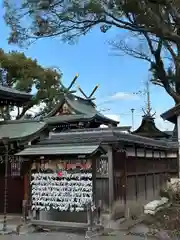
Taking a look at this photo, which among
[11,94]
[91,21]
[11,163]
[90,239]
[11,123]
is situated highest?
[91,21]

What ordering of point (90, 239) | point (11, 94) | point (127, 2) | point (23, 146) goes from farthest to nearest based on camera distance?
point (11, 94) < point (23, 146) < point (127, 2) < point (90, 239)

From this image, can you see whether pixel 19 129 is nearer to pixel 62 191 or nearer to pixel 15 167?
pixel 15 167

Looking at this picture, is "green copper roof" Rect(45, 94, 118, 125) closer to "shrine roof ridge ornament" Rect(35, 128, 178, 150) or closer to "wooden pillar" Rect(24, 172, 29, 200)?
"shrine roof ridge ornament" Rect(35, 128, 178, 150)

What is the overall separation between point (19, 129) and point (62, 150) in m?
4.86

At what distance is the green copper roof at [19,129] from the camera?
577 inches

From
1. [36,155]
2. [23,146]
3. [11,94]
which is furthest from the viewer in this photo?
[11,94]

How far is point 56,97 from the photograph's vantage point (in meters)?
35.5

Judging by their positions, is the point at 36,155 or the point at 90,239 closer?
the point at 90,239

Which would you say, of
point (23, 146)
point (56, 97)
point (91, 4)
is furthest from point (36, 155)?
point (56, 97)

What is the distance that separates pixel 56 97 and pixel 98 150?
24825 millimetres

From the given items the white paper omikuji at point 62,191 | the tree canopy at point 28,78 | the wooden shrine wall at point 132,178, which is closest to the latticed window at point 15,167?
the white paper omikuji at point 62,191

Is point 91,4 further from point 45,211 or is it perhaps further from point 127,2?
point 45,211

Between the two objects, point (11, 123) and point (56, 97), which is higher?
point (56, 97)

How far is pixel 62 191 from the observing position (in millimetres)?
11492
